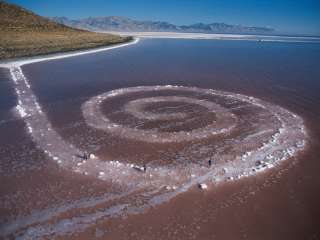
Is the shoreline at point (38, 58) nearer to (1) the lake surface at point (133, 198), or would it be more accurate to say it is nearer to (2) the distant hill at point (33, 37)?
(2) the distant hill at point (33, 37)

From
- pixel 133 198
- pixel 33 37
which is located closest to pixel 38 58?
pixel 33 37

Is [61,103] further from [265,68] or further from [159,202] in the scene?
[265,68]

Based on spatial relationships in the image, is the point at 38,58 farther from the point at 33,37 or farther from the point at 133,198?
the point at 133,198

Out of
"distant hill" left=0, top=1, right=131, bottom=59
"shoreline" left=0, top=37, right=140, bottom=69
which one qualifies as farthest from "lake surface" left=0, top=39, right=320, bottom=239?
"distant hill" left=0, top=1, right=131, bottom=59

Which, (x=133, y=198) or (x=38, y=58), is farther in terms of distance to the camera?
(x=38, y=58)

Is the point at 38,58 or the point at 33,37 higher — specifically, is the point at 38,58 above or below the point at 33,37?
below

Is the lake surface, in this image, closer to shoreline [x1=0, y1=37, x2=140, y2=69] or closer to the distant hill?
shoreline [x1=0, y1=37, x2=140, y2=69]

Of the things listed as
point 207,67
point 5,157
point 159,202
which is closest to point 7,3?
point 207,67

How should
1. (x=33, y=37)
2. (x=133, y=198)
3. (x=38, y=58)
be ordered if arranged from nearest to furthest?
(x=133, y=198) → (x=38, y=58) → (x=33, y=37)
